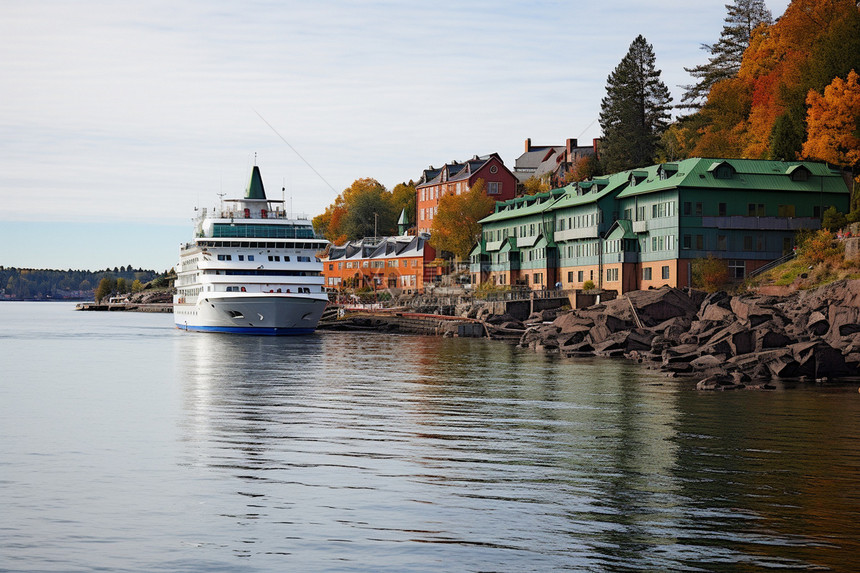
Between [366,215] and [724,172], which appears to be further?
[366,215]

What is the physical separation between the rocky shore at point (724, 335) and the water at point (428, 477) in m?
3.34

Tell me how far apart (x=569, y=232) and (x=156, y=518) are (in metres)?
74.7

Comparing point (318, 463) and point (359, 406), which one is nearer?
point (318, 463)

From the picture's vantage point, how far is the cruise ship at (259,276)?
75812mm

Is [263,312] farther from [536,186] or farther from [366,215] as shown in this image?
[366,215]

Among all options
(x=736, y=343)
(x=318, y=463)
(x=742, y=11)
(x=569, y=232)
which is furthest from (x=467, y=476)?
(x=742, y=11)

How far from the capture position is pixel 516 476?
20.0 metres

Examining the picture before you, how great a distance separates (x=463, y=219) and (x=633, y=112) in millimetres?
22958

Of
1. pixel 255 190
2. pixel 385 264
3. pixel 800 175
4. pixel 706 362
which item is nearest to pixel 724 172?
pixel 800 175

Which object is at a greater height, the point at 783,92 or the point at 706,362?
the point at 783,92

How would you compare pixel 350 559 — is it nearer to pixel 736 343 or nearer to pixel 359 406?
Answer: pixel 359 406

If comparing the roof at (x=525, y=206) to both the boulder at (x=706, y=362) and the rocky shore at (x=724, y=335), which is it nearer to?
the rocky shore at (x=724, y=335)

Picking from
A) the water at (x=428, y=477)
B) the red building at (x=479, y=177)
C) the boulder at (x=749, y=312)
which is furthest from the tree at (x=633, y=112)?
the water at (x=428, y=477)

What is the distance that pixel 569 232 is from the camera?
293ft
